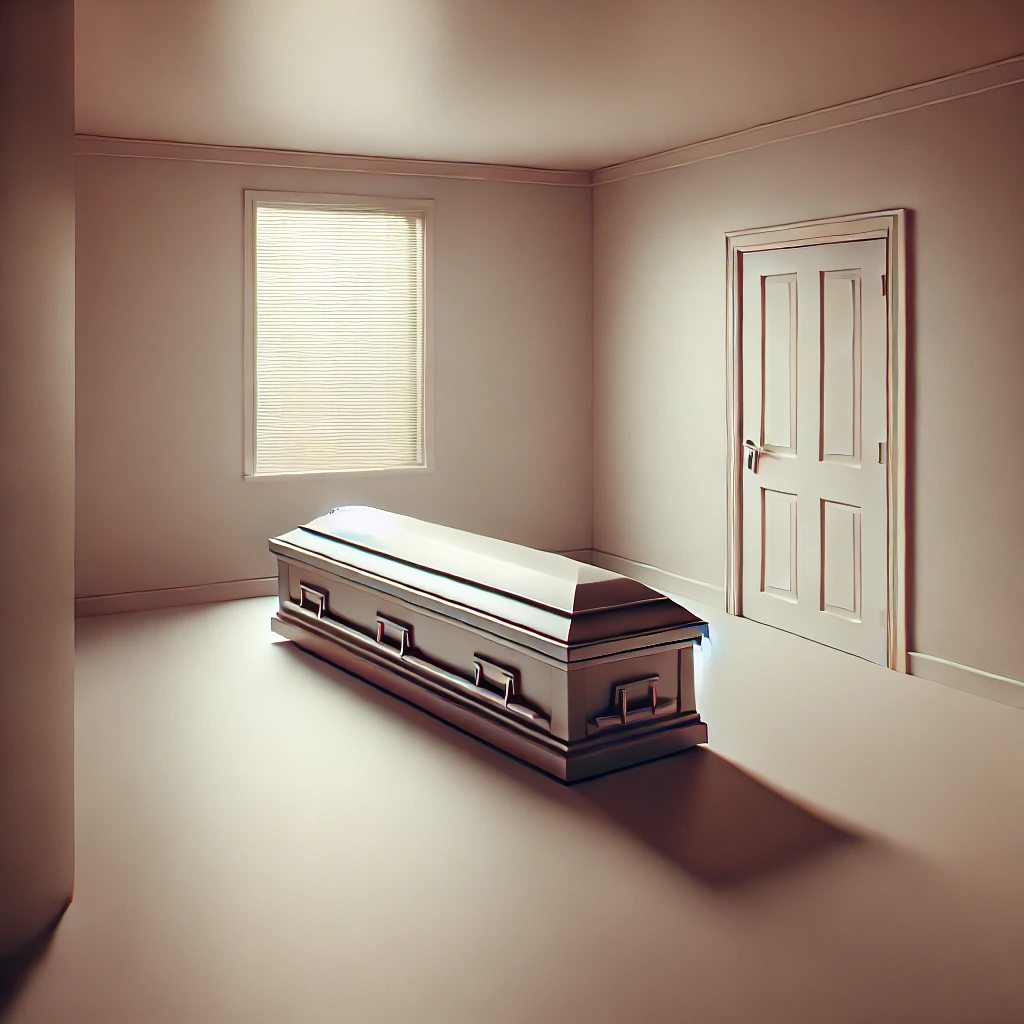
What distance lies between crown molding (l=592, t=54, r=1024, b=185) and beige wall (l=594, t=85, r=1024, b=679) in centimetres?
5

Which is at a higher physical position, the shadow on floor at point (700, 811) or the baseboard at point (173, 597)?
the baseboard at point (173, 597)

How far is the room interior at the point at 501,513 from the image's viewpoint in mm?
2498

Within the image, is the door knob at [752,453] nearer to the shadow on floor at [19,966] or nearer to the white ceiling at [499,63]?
the white ceiling at [499,63]

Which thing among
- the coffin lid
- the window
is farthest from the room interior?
the coffin lid

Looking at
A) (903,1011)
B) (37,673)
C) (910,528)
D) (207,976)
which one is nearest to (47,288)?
(37,673)

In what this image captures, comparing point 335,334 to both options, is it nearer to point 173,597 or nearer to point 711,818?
point 173,597

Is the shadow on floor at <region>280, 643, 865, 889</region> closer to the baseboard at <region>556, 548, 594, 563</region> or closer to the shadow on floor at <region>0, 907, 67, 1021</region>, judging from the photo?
the shadow on floor at <region>0, 907, 67, 1021</region>

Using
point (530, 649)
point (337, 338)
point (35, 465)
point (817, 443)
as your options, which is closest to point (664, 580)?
point (817, 443)

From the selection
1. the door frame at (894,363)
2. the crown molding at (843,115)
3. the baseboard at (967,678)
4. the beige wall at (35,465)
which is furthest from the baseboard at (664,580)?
the beige wall at (35,465)

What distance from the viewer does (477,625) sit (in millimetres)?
3936

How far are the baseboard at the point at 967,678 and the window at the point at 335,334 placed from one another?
11.2ft

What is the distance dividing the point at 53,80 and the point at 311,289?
4.02 m

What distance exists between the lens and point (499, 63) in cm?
438

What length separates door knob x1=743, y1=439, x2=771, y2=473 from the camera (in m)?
5.89
